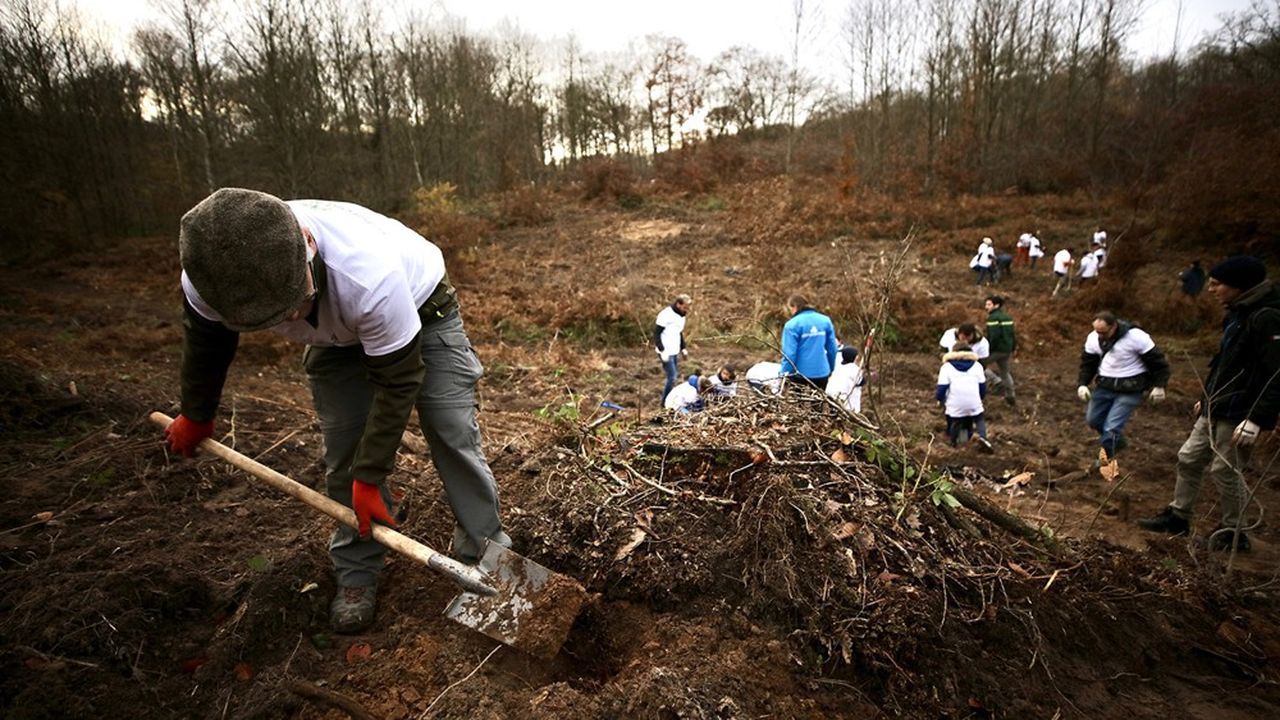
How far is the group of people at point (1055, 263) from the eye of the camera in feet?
42.9

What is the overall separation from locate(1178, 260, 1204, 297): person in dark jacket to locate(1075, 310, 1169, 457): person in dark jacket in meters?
8.38

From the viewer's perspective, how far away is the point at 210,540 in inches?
108

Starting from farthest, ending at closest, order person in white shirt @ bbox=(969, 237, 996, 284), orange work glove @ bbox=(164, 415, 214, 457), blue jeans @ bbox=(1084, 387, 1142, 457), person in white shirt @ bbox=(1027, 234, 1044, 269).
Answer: person in white shirt @ bbox=(1027, 234, 1044, 269), person in white shirt @ bbox=(969, 237, 996, 284), blue jeans @ bbox=(1084, 387, 1142, 457), orange work glove @ bbox=(164, 415, 214, 457)

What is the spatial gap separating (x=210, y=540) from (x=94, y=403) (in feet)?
6.87

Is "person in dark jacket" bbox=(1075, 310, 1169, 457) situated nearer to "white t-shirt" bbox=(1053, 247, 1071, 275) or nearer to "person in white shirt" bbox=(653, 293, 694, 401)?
"person in white shirt" bbox=(653, 293, 694, 401)

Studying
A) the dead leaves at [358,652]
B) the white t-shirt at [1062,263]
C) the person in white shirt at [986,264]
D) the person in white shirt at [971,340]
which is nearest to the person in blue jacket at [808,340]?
the person in white shirt at [971,340]

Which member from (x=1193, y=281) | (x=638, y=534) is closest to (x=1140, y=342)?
(x=638, y=534)

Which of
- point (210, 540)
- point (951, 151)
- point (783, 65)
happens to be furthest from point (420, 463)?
point (783, 65)

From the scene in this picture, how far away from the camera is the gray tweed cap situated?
1.61 metres

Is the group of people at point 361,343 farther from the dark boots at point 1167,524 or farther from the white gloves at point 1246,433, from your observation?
the dark boots at point 1167,524

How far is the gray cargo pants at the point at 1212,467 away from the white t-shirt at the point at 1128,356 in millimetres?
1380

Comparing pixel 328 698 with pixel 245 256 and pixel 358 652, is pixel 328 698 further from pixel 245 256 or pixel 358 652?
pixel 245 256

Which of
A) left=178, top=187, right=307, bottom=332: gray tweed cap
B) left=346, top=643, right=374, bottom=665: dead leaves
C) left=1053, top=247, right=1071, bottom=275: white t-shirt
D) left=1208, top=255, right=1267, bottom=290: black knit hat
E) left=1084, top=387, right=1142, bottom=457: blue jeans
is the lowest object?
left=1084, top=387, right=1142, bottom=457: blue jeans

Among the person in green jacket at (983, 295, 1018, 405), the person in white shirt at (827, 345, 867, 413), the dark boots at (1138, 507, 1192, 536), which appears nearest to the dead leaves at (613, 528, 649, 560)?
the person in white shirt at (827, 345, 867, 413)
